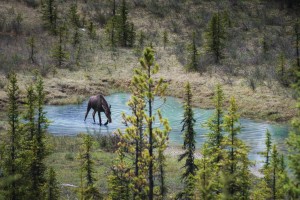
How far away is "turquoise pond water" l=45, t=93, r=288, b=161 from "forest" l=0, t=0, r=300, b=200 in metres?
0.16

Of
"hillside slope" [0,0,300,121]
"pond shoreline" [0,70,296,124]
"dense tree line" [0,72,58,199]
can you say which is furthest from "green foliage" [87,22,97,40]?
"dense tree line" [0,72,58,199]

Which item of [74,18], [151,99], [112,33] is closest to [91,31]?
[74,18]

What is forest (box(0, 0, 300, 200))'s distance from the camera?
15.3 m

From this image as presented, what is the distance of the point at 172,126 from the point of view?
112 feet

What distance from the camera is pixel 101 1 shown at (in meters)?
73.2

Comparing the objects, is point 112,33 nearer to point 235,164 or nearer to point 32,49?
point 32,49

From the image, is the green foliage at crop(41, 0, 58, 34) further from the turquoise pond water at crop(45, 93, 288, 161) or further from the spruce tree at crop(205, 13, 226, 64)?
the spruce tree at crop(205, 13, 226, 64)

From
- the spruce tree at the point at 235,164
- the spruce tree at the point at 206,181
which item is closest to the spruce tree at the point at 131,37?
the spruce tree at the point at 206,181

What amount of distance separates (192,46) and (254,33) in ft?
58.1

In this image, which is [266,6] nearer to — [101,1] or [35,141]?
[101,1]

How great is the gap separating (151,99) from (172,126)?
20225 millimetres

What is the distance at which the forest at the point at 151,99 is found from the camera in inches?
601

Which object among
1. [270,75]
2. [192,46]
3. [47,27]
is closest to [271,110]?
[270,75]

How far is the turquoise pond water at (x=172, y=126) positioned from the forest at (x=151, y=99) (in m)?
0.16
